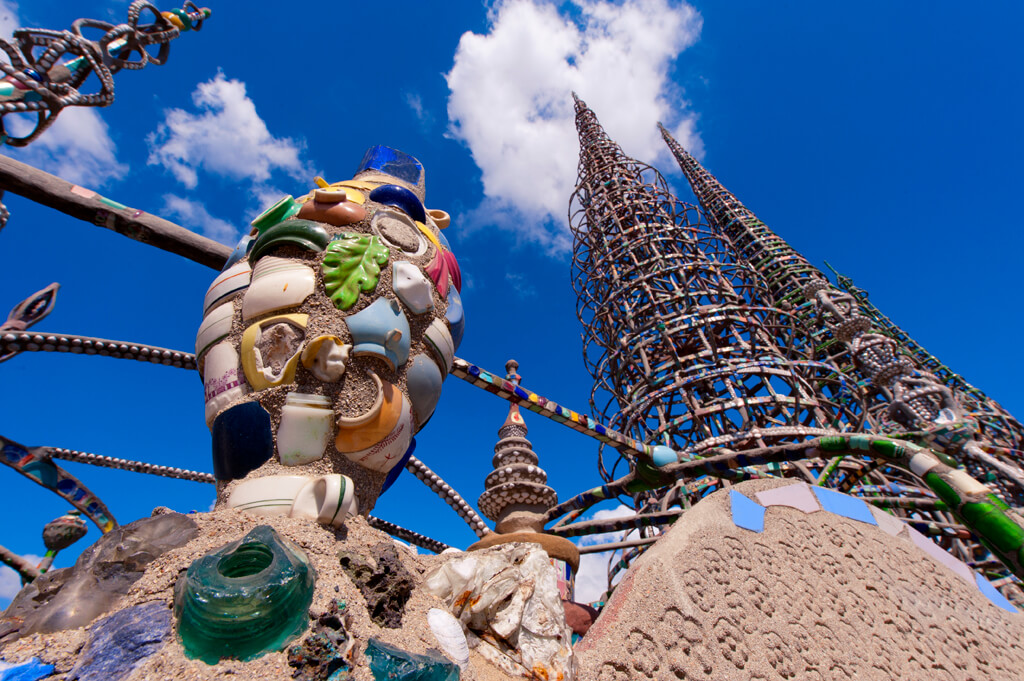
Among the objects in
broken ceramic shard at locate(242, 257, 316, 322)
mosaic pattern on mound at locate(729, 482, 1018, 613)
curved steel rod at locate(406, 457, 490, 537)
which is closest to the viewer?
broken ceramic shard at locate(242, 257, 316, 322)

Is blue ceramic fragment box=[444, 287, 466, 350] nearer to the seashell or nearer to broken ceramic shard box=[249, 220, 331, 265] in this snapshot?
broken ceramic shard box=[249, 220, 331, 265]

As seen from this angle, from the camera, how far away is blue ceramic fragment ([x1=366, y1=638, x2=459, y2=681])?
4.73 ft

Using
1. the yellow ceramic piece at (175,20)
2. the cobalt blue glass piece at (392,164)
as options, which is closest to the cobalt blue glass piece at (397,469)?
the cobalt blue glass piece at (392,164)

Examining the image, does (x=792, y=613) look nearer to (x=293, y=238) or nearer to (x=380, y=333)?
(x=380, y=333)

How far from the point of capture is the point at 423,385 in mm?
2553

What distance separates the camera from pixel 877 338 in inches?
432

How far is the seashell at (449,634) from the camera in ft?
5.60

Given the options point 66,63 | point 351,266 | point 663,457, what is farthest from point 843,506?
point 66,63

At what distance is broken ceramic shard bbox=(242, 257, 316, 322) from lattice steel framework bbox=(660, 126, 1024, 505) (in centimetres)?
383

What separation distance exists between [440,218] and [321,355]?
152 centimetres

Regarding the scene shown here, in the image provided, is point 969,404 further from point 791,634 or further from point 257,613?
point 257,613

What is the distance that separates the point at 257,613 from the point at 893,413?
11.2m

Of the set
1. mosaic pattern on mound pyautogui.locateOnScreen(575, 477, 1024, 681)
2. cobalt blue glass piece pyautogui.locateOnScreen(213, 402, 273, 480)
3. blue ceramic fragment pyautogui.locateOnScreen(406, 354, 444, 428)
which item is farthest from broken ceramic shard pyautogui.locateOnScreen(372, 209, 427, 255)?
mosaic pattern on mound pyautogui.locateOnScreen(575, 477, 1024, 681)

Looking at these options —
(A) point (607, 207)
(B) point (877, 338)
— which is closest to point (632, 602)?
(B) point (877, 338)
